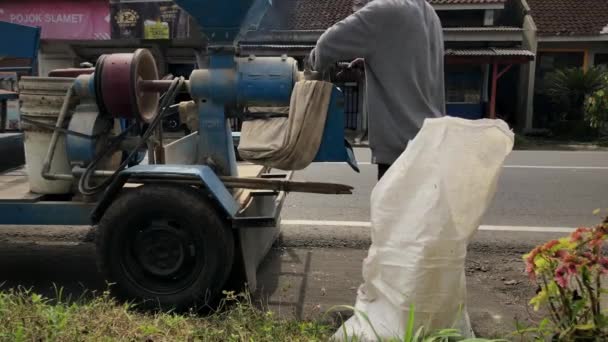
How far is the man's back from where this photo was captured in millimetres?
3094

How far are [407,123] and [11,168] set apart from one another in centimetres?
354

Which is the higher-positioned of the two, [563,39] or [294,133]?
[563,39]

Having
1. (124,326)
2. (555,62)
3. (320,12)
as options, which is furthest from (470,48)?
(124,326)

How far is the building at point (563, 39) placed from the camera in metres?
17.3

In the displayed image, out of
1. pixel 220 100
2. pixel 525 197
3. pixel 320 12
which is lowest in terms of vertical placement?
pixel 525 197

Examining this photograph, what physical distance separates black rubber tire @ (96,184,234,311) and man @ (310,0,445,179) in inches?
42.4

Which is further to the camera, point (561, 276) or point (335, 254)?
point (335, 254)

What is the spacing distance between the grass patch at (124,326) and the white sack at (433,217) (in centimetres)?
45

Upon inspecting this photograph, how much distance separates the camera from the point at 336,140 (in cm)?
351

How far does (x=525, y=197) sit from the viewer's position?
7344 millimetres

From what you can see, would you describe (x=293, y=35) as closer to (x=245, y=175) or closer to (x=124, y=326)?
(x=245, y=175)

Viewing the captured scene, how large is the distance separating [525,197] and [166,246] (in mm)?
5350

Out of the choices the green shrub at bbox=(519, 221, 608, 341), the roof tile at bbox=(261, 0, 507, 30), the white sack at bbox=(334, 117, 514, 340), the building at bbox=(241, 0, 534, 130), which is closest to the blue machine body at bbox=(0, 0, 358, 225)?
the white sack at bbox=(334, 117, 514, 340)

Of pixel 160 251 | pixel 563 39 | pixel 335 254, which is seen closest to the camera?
pixel 160 251
